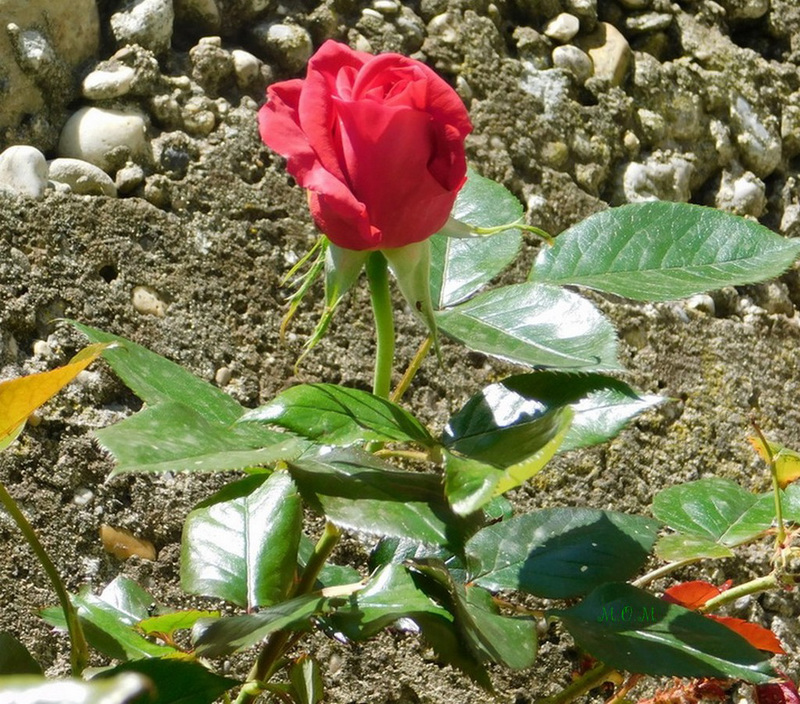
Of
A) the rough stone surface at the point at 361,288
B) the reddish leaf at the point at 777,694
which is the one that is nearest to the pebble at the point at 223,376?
the rough stone surface at the point at 361,288

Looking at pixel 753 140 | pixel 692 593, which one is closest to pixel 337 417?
pixel 692 593

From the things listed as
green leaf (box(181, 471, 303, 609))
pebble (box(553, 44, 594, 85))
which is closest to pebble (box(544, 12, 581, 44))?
pebble (box(553, 44, 594, 85))

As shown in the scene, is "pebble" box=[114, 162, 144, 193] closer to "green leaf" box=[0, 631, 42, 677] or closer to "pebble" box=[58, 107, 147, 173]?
"pebble" box=[58, 107, 147, 173]

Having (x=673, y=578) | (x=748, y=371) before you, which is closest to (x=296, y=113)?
(x=673, y=578)

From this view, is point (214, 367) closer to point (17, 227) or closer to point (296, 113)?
point (17, 227)

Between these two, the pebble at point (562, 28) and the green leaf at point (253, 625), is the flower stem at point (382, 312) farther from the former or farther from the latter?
the pebble at point (562, 28)
